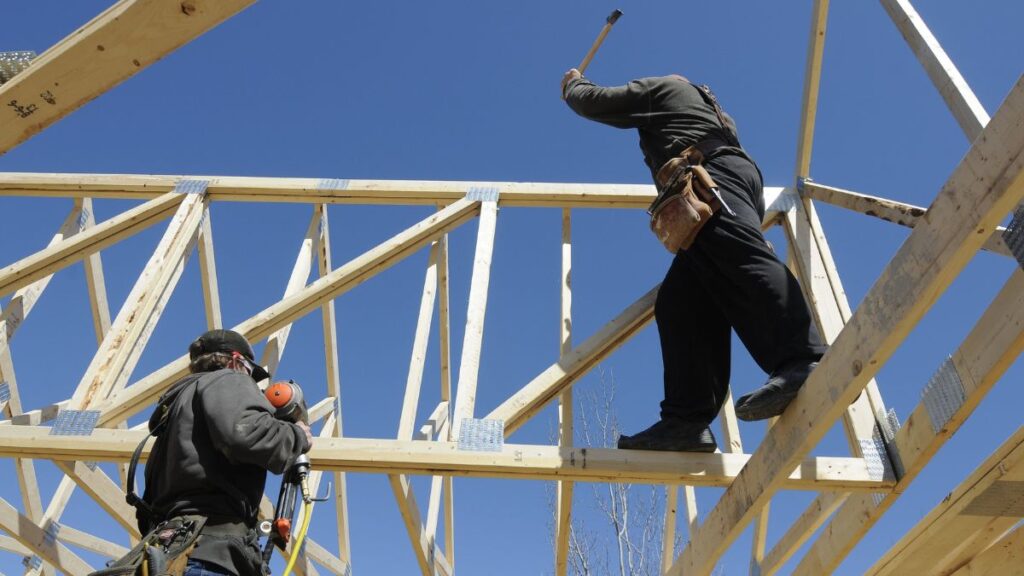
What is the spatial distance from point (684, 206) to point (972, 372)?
1101mm

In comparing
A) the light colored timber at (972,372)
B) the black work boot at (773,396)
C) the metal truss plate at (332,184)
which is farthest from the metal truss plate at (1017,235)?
the metal truss plate at (332,184)

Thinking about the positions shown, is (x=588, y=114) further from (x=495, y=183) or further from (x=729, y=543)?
(x=729, y=543)

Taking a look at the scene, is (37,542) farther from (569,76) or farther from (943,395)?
(943,395)

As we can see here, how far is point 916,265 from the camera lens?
2014 millimetres

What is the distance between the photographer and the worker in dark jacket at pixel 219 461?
2.19 metres

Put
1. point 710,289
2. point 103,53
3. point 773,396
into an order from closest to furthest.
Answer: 1. point 103,53
2. point 773,396
3. point 710,289

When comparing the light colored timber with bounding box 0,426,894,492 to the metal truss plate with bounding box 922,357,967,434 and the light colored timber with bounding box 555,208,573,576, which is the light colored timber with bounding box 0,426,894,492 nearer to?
the metal truss plate with bounding box 922,357,967,434

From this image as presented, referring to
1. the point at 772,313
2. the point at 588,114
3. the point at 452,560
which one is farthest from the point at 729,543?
the point at 452,560

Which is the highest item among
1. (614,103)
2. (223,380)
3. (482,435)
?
(614,103)

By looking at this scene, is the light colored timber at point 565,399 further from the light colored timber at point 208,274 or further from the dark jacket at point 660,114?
the light colored timber at point 208,274

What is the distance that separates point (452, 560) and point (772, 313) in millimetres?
4082

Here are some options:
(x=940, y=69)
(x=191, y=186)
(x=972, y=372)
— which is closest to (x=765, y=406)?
(x=972, y=372)

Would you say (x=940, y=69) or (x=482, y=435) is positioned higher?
(x=940, y=69)

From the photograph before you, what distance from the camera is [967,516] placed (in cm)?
295
